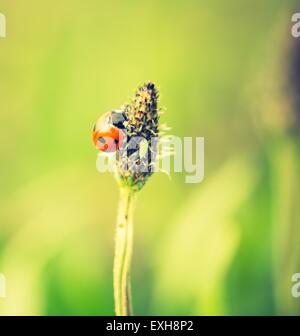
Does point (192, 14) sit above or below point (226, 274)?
above

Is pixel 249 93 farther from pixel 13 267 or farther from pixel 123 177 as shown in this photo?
pixel 13 267

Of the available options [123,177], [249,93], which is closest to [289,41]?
[249,93]
